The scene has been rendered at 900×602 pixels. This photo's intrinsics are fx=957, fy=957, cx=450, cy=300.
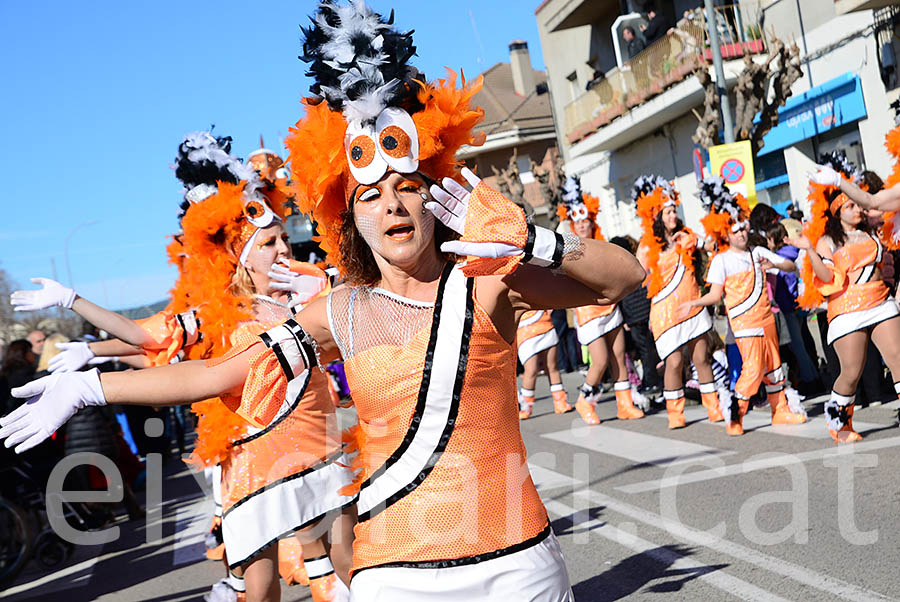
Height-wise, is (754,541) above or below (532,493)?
below

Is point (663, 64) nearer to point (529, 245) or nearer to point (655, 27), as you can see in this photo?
point (655, 27)

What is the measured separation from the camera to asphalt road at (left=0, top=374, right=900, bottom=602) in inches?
183

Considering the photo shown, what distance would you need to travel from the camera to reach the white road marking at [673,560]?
439 centimetres

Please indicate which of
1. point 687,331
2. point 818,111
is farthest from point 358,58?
point 818,111

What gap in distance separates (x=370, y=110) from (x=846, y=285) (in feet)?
17.4

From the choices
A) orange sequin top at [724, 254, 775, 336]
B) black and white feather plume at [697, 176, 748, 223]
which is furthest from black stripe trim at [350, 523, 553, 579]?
black and white feather plume at [697, 176, 748, 223]

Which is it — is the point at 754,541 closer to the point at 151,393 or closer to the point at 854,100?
the point at 151,393

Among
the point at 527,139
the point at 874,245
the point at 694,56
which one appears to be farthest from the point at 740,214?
the point at 527,139

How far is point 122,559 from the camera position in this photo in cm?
796

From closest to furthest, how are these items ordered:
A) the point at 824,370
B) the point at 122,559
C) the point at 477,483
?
the point at 477,483 → the point at 122,559 → the point at 824,370

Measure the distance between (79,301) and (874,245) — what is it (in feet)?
17.9

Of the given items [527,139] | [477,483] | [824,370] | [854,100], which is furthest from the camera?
[527,139]

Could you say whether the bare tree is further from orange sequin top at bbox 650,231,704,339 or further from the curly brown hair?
the curly brown hair

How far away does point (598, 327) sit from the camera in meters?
9.98
